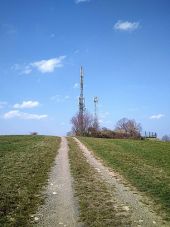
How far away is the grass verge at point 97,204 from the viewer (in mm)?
9750

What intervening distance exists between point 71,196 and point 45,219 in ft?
9.71

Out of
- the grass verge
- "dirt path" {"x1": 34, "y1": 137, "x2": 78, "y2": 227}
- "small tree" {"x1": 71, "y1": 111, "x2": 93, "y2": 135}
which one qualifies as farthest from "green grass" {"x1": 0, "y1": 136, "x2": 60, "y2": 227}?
"small tree" {"x1": 71, "y1": 111, "x2": 93, "y2": 135}

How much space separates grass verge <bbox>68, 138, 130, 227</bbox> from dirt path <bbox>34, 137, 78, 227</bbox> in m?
0.32

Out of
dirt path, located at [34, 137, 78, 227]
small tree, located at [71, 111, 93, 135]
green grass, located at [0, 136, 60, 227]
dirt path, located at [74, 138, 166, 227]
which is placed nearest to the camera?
dirt path, located at [74, 138, 166, 227]

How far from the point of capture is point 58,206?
11.6m

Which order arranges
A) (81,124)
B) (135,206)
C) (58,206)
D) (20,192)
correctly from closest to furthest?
(135,206) < (58,206) < (20,192) < (81,124)

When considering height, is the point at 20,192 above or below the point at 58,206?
above

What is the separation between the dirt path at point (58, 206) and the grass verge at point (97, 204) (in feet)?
1.05

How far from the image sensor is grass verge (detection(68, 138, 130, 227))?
975 cm

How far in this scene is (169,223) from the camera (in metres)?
9.55

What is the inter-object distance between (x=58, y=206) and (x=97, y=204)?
1.36m

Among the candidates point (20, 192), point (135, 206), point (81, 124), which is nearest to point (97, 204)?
point (135, 206)

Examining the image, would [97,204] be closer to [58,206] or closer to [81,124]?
[58,206]

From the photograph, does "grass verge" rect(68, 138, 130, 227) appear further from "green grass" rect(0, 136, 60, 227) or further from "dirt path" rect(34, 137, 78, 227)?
"green grass" rect(0, 136, 60, 227)
